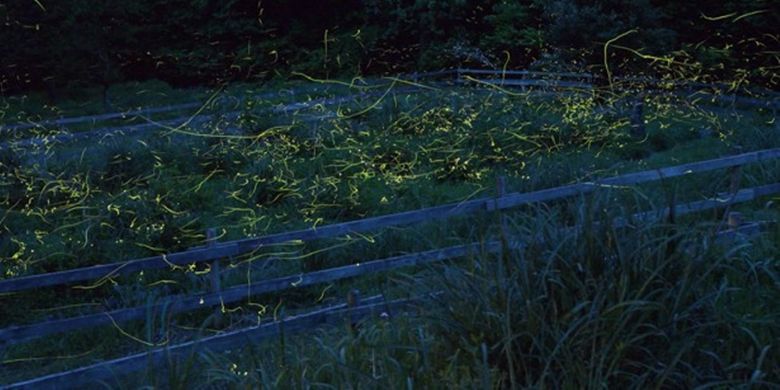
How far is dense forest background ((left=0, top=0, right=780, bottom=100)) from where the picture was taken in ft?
76.3

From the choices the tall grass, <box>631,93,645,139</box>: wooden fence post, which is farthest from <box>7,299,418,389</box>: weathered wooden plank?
<box>631,93,645,139</box>: wooden fence post

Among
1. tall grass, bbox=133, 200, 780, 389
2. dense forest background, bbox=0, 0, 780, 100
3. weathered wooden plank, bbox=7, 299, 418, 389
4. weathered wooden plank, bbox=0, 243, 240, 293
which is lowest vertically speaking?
dense forest background, bbox=0, 0, 780, 100

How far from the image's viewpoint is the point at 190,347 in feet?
16.3

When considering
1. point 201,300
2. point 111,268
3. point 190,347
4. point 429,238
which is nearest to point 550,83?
point 429,238

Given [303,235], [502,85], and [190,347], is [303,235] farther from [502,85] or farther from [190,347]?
[502,85]

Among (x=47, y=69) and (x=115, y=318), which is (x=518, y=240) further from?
(x=47, y=69)

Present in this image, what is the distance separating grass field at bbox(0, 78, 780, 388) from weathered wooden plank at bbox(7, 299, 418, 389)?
0.46ft

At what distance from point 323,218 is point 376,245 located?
2.18 metres

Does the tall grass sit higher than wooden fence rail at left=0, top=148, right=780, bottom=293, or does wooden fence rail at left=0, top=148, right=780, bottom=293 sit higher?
the tall grass

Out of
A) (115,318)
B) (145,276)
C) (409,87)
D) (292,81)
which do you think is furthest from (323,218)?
(292,81)

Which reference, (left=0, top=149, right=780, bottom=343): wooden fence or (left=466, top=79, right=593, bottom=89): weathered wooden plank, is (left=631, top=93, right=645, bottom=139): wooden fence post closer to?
(left=466, top=79, right=593, bottom=89): weathered wooden plank

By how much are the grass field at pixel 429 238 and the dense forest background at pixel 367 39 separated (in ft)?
5.24

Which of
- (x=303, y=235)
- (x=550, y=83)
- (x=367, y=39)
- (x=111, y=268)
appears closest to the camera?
(x=111, y=268)

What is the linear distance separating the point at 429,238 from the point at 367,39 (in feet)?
78.8
